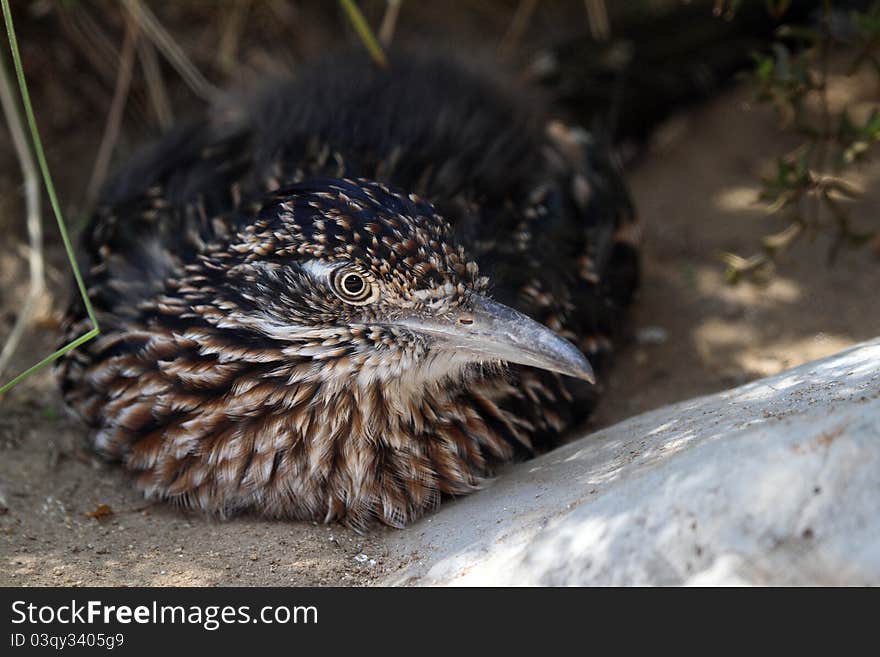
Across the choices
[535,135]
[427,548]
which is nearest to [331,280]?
[427,548]

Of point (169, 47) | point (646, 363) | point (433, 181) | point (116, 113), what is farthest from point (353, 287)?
point (116, 113)

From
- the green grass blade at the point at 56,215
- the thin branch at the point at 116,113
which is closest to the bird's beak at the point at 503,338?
the green grass blade at the point at 56,215

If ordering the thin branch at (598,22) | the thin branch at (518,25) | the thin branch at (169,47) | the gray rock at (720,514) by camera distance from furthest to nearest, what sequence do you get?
1. the thin branch at (518,25)
2. the thin branch at (598,22)
3. the thin branch at (169,47)
4. the gray rock at (720,514)

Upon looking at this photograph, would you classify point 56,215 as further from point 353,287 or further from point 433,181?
point 433,181

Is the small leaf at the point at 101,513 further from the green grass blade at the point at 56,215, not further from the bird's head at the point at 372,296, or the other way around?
the bird's head at the point at 372,296

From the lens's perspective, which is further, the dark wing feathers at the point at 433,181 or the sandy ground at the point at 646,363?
the dark wing feathers at the point at 433,181
